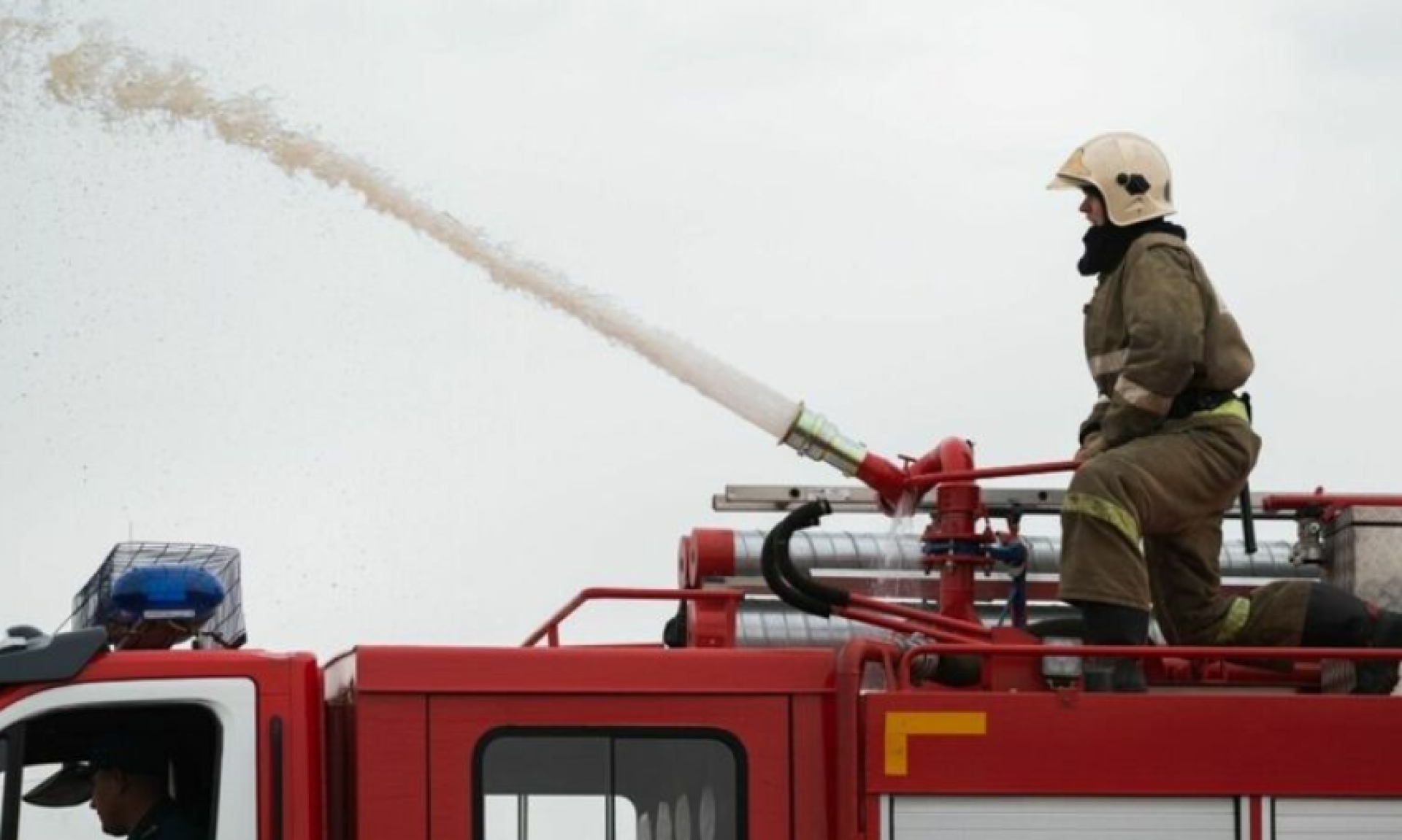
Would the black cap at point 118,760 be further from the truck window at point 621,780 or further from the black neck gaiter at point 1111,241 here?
the black neck gaiter at point 1111,241

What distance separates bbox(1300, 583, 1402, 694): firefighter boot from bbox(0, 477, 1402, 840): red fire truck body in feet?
2.20

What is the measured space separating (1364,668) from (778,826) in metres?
1.92

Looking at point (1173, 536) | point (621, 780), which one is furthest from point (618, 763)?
point (1173, 536)

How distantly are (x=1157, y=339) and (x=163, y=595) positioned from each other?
318cm

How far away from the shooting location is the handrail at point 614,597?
787cm

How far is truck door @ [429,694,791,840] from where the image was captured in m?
7.18

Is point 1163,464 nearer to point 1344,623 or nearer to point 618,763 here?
point 1344,623

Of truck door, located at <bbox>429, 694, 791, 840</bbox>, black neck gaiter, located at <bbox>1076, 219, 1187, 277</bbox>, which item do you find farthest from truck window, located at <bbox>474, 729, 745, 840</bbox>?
black neck gaiter, located at <bbox>1076, 219, 1187, 277</bbox>

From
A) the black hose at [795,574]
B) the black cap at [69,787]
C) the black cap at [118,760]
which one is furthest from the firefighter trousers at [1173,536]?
the black cap at [69,787]

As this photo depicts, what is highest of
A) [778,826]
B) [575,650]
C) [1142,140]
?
[1142,140]

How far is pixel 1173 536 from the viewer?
27.3ft

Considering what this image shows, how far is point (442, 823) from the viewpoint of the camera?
7117 mm

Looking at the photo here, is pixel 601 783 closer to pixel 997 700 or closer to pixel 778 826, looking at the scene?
pixel 778 826

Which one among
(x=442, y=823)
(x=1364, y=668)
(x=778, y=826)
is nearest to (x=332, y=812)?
(x=442, y=823)
